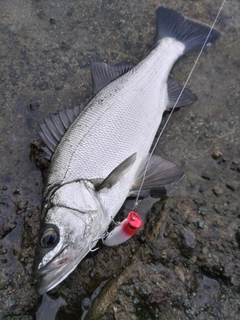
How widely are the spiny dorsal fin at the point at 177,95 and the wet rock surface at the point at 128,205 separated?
9cm

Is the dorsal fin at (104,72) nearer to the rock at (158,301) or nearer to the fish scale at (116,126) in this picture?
the fish scale at (116,126)

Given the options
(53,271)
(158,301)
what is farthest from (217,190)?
(53,271)

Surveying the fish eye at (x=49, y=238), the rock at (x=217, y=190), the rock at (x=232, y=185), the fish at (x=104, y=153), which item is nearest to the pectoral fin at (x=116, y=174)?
the fish at (x=104, y=153)

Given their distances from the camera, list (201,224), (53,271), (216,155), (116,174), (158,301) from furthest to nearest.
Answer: (216,155) < (201,224) < (116,174) < (158,301) < (53,271)

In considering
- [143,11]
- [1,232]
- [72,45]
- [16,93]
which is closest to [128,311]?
[1,232]

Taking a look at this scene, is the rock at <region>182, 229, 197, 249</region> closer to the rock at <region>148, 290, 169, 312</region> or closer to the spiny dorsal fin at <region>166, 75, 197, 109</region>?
the rock at <region>148, 290, 169, 312</region>

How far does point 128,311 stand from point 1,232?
4.12 feet

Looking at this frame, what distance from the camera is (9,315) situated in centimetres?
305

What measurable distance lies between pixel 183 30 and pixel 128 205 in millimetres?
1986

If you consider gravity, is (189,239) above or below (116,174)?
below

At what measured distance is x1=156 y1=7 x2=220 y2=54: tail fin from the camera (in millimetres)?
4199

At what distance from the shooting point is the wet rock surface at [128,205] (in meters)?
3.00

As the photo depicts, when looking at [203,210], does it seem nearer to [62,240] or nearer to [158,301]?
[158,301]

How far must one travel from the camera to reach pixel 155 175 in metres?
3.44
